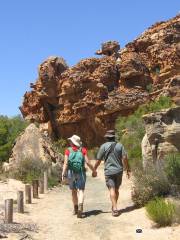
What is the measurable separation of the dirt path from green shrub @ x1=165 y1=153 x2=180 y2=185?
3.55ft

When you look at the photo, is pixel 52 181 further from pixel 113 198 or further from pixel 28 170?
pixel 113 198

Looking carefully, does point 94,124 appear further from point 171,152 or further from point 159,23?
point 171,152

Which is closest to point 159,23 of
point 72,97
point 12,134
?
point 72,97

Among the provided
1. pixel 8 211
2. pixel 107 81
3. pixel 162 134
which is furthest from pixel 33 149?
pixel 107 81

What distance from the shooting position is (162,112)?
11578 millimetres

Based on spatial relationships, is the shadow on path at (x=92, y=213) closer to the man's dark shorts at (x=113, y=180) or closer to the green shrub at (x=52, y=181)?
the man's dark shorts at (x=113, y=180)

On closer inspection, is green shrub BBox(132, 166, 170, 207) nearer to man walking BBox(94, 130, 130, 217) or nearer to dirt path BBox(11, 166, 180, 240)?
dirt path BBox(11, 166, 180, 240)

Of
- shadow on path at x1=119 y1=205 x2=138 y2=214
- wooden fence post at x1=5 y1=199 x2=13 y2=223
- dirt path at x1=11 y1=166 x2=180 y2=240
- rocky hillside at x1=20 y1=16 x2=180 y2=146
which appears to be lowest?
dirt path at x1=11 y1=166 x2=180 y2=240

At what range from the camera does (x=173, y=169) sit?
980 cm

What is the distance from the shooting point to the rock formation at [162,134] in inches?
438

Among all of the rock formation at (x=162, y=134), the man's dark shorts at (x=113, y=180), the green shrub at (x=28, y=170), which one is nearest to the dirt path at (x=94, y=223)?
the man's dark shorts at (x=113, y=180)

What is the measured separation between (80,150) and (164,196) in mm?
2276

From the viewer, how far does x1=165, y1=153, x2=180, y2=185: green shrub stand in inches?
386

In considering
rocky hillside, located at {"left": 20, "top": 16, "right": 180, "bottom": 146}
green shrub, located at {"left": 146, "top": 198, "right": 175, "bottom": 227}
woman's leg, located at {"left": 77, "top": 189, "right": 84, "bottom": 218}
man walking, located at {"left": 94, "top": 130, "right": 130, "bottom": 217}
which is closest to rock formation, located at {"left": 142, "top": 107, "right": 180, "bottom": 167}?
man walking, located at {"left": 94, "top": 130, "right": 130, "bottom": 217}
